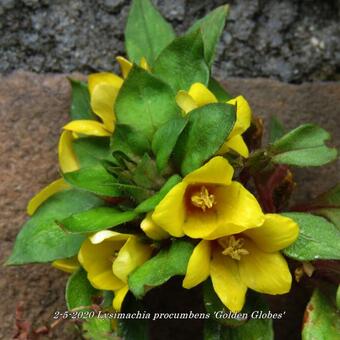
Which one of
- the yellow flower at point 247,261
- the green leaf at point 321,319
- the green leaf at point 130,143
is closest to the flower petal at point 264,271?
the yellow flower at point 247,261

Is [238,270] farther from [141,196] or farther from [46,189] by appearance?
[46,189]

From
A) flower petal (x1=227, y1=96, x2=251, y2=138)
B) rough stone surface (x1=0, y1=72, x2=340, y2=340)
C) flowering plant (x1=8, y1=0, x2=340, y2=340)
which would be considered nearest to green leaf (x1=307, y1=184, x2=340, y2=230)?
flowering plant (x1=8, y1=0, x2=340, y2=340)

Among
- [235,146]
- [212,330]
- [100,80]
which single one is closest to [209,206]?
[235,146]

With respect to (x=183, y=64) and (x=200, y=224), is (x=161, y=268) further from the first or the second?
(x=183, y=64)

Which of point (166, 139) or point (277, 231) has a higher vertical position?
point (166, 139)

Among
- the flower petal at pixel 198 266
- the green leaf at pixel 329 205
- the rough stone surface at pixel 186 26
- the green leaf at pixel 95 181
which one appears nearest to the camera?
the flower petal at pixel 198 266

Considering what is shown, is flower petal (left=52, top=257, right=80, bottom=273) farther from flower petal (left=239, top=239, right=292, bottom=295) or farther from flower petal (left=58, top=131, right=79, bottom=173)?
flower petal (left=239, top=239, right=292, bottom=295)

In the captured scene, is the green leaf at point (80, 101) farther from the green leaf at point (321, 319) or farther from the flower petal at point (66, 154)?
the green leaf at point (321, 319)
